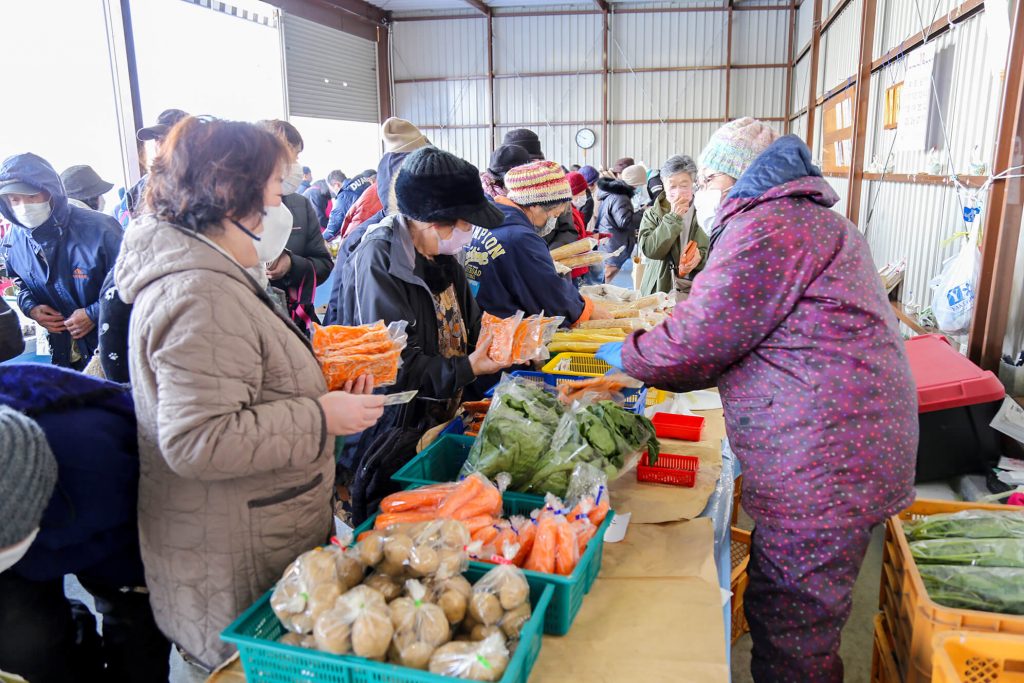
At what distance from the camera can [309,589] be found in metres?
1.16

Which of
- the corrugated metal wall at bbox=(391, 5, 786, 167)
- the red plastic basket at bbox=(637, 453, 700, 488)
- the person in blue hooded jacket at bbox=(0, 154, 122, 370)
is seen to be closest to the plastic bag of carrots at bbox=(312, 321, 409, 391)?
the red plastic basket at bbox=(637, 453, 700, 488)

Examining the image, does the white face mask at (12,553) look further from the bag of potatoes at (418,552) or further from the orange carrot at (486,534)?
the orange carrot at (486,534)

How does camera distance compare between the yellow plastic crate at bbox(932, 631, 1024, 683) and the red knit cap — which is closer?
the yellow plastic crate at bbox(932, 631, 1024, 683)

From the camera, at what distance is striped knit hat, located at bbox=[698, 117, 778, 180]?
6.45 ft

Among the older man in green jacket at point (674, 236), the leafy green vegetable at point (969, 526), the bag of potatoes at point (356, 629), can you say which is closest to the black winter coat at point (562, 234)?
the older man in green jacket at point (674, 236)

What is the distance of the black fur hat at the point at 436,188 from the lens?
2059mm

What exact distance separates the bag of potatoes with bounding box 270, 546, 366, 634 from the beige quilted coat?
20 cm

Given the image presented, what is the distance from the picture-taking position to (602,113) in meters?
13.4

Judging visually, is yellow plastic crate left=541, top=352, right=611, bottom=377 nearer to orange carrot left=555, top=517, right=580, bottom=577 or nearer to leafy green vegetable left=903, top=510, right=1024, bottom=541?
leafy green vegetable left=903, top=510, right=1024, bottom=541

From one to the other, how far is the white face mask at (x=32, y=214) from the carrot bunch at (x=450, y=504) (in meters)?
2.59

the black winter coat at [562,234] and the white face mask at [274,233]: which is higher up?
the white face mask at [274,233]

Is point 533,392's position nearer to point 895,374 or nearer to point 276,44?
point 895,374

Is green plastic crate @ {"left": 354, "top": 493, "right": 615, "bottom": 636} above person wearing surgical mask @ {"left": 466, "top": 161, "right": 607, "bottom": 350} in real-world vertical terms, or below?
below

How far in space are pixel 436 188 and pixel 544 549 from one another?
113 centimetres
